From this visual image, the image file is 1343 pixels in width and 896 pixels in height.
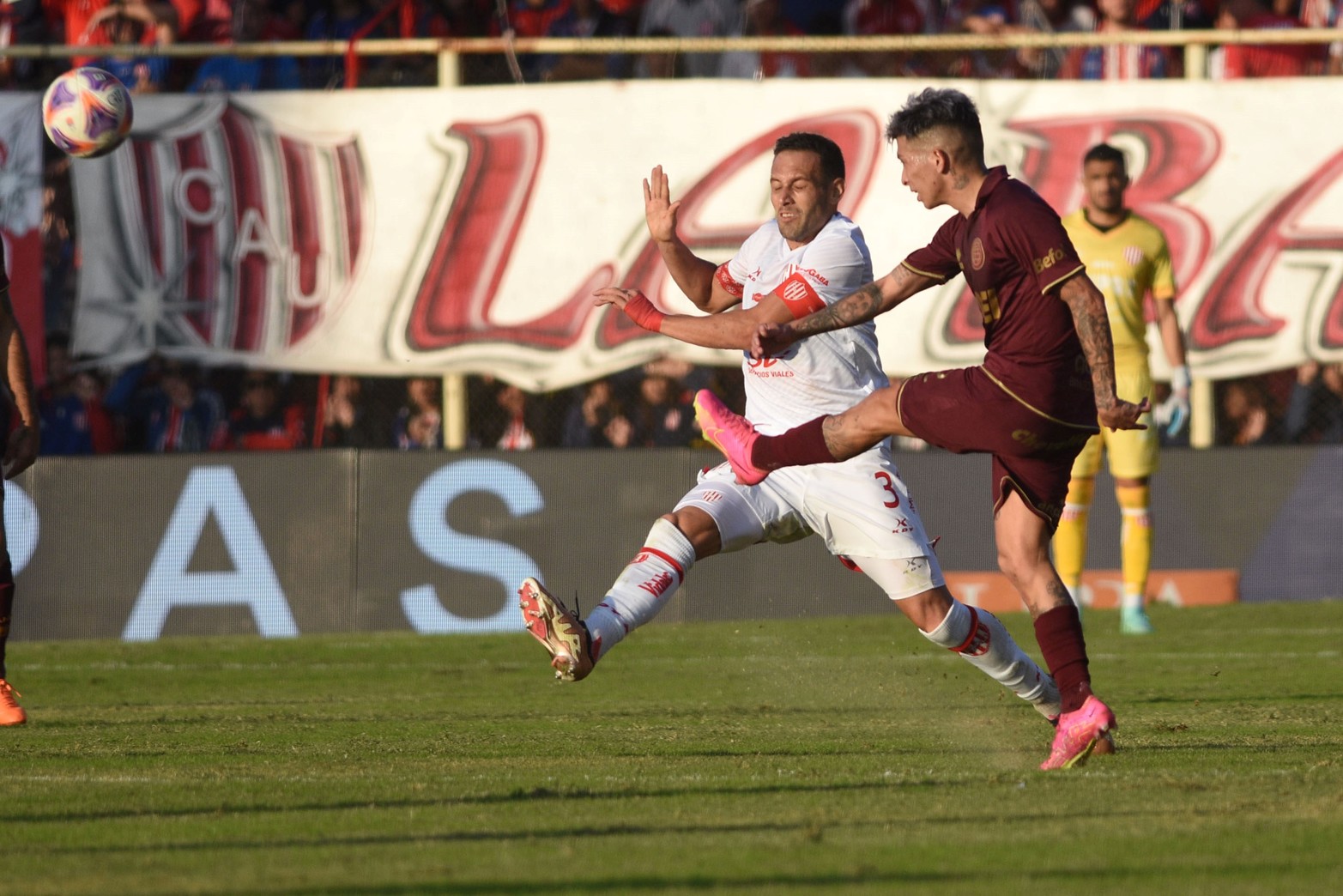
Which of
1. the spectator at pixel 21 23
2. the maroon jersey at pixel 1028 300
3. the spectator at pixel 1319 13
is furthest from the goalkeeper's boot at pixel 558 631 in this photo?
the spectator at pixel 1319 13

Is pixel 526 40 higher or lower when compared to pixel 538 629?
higher

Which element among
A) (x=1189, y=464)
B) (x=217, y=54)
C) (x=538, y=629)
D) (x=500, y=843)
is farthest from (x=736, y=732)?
(x=217, y=54)

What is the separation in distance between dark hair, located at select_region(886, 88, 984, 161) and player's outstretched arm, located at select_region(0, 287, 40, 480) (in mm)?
4122

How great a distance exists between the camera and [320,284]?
1650 cm

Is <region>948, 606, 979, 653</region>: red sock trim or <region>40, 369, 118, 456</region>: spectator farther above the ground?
<region>948, 606, 979, 653</region>: red sock trim

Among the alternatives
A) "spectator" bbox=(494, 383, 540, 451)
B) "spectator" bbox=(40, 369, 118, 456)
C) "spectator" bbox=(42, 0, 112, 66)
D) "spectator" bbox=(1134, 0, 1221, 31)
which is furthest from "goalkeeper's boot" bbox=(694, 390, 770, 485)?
"spectator" bbox=(42, 0, 112, 66)

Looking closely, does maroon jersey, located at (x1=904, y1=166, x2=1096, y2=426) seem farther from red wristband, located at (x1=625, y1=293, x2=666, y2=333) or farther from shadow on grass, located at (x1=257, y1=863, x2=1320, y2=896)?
shadow on grass, located at (x1=257, y1=863, x2=1320, y2=896)

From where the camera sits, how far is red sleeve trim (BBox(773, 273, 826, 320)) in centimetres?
782

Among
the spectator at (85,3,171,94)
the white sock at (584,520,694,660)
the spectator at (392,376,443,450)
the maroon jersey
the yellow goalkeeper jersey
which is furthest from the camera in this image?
the spectator at (85,3,171,94)

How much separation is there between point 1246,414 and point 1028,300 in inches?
401

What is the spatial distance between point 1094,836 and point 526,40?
12100mm

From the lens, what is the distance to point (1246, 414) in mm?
16547

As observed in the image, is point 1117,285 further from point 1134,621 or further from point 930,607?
point 930,607

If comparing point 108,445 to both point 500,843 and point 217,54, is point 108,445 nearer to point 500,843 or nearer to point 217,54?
point 217,54
